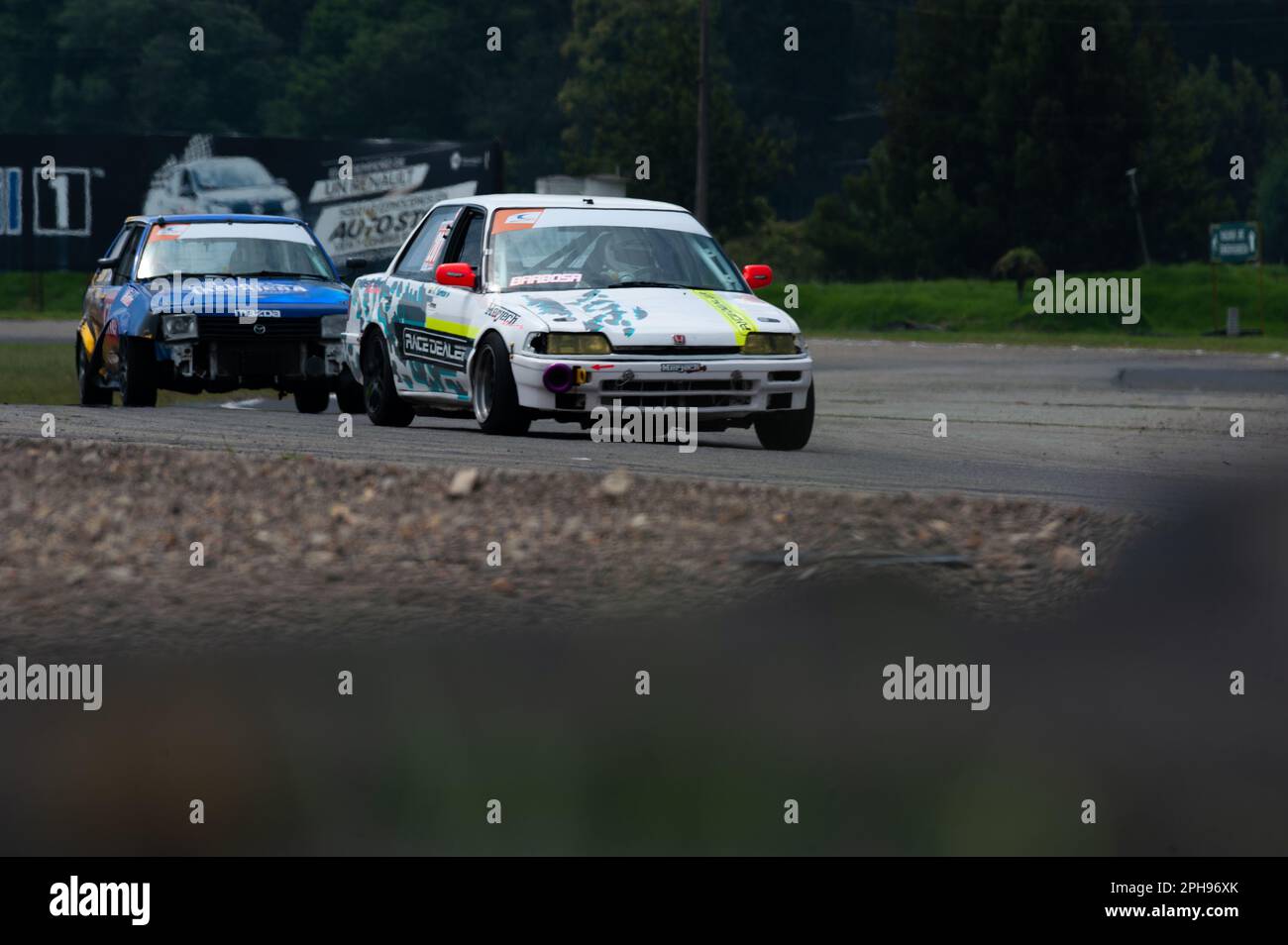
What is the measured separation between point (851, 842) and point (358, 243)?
41.1 m

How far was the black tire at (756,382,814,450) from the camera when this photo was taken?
45.5ft

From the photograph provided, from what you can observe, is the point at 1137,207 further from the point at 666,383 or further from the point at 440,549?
the point at 440,549

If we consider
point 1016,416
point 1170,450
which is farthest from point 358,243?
point 1170,450

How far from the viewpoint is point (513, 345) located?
44.1 ft

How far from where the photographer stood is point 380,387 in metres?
15.4

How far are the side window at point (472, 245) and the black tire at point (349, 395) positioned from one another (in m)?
2.12

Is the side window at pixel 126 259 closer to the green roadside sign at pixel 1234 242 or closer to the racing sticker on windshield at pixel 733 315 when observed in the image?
the racing sticker on windshield at pixel 733 315

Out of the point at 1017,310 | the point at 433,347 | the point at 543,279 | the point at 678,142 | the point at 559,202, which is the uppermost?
the point at 678,142

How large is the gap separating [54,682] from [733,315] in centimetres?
721

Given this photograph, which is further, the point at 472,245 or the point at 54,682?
the point at 472,245

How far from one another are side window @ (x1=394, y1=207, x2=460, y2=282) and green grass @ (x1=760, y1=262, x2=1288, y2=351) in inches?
1146

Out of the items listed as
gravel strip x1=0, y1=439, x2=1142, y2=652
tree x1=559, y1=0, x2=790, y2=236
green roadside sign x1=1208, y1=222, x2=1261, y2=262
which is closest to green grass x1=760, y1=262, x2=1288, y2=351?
green roadside sign x1=1208, y1=222, x2=1261, y2=262

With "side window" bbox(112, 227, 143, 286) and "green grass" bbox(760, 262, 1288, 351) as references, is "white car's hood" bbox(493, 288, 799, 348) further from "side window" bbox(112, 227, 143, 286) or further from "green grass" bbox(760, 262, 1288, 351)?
"green grass" bbox(760, 262, 1288, 351)

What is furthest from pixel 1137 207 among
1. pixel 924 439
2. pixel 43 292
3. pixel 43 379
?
pixel 924 439
